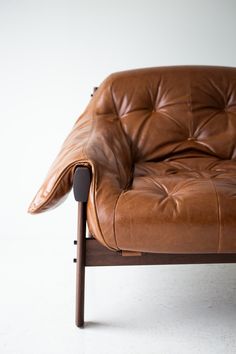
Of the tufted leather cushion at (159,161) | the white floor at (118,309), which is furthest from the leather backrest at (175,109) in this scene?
the white floor at (118,309)

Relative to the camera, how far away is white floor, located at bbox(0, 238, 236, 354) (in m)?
0.96

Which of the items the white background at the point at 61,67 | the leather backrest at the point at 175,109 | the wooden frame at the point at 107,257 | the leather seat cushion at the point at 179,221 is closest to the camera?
the leather seat cushion at the point at 179,221

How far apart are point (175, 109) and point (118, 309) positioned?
0.78m

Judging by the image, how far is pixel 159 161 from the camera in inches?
56.3

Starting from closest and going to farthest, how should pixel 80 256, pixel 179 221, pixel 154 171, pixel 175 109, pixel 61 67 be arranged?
pixel 179 221 → pixel 80 256 → pixel 154 171 → pixel 175 109 → pixel 61 67

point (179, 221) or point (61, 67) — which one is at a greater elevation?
point (61, 67)

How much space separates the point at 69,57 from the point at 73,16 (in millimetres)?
184

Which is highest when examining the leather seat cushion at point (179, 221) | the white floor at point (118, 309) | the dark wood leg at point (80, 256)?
the leather seat cushion at point (179, 221)

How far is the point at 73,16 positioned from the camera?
66.6 inches

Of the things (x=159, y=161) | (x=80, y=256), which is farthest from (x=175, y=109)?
(x=80, y=256)

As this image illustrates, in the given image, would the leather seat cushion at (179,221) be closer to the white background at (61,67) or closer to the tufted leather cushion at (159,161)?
the tufted leather cushion at (159,161)

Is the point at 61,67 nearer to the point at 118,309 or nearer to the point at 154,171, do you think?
the point at 154,171

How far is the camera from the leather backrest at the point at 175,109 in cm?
142

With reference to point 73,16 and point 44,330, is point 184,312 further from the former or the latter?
point 73,16
